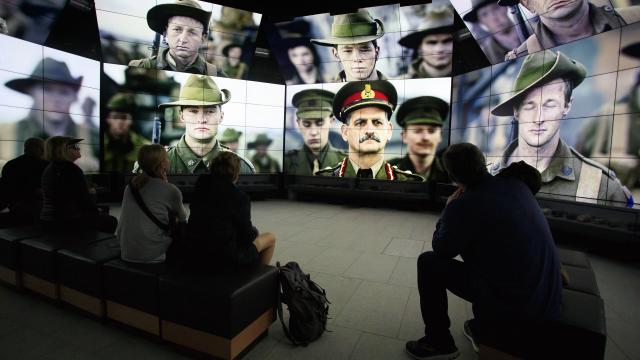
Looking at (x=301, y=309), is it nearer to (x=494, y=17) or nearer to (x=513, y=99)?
(x=513, y=99)

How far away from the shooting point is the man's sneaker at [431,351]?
6.41 feet

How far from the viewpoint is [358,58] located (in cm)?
848

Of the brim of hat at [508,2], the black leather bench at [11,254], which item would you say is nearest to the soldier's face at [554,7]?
the brim of hat at [508,2]

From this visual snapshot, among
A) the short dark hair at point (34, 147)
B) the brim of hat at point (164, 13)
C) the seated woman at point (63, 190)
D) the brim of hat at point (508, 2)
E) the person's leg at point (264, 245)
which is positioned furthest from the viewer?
the brim of hat at point (164, 13)

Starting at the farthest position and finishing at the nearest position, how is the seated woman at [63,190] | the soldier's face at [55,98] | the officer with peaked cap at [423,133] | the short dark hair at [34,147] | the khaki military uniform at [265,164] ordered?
the khaki military uniform at [265,164]
the officer with peaked cap at [423,133]
the soldier's face at [55,98]
the short dark hair at [34,147]
the seated woman at [63,190]

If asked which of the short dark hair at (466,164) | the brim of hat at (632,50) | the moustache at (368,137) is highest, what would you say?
the brim of hat at (632,50)

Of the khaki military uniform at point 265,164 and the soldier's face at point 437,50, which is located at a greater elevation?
the soldier's face at point 437,50

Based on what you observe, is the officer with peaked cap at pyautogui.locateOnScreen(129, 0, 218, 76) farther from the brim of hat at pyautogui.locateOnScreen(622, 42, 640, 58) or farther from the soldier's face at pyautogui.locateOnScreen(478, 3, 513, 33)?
the brim of hat at pyautogui.locateOnScreen(622, 42, 640, 58)

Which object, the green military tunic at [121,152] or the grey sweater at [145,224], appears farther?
the green military tunic at [121,152]

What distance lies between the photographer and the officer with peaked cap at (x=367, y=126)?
845 cm

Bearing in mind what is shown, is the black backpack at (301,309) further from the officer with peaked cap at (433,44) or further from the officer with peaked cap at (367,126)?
the officer with peaked cap at (433,44)

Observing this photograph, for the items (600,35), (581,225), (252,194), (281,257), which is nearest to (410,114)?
(600,35)

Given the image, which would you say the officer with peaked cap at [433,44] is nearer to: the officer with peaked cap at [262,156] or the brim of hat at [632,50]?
the brim of hat at [632,50]

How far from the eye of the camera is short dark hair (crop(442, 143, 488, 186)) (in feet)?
5.81
